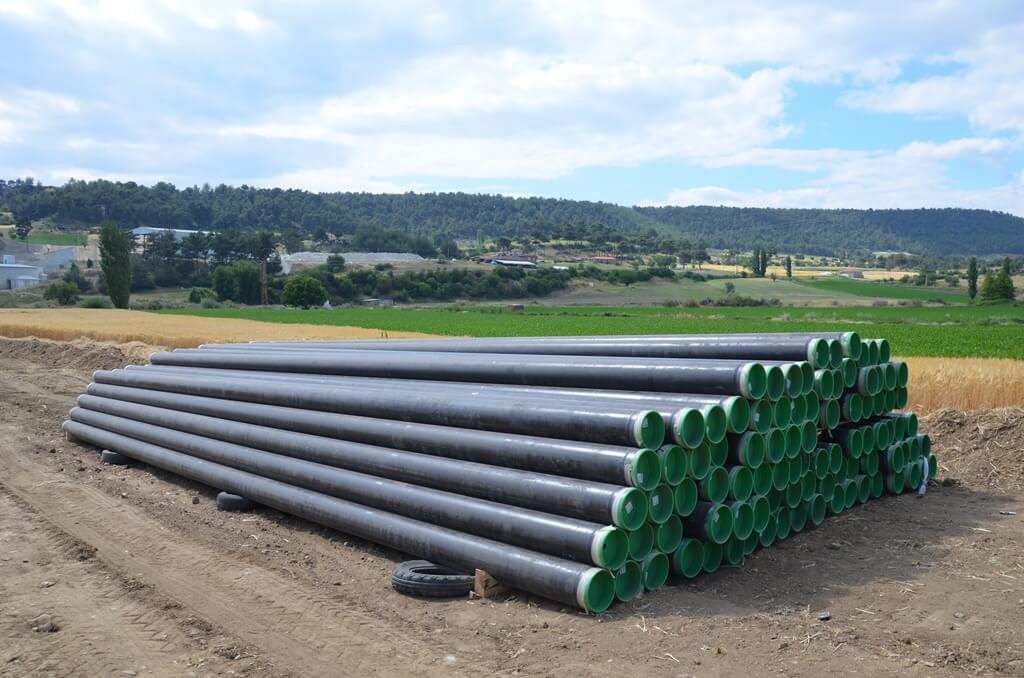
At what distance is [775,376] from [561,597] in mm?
2683

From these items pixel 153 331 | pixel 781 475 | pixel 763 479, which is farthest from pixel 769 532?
pixel 153 331

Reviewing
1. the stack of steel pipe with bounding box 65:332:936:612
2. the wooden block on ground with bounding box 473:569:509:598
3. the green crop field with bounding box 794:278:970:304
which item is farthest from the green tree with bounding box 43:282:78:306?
the wooden block on ground with bounding box 473:569:509:598

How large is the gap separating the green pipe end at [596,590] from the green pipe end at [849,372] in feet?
11.7

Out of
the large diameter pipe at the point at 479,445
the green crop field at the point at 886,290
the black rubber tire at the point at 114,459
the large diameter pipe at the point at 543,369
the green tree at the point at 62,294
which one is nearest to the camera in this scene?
the large diameter pipe at the point at 479,445

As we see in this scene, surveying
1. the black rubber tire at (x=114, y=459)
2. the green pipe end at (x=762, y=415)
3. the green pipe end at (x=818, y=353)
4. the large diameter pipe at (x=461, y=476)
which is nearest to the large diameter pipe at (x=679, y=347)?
the green pipe end at (x=818, y=353)

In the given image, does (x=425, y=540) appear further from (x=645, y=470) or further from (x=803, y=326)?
(x=803, y=326)

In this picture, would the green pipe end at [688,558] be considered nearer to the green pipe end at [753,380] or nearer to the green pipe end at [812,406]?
the green pipe end at [753,380]

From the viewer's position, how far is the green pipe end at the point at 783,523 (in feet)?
26.3

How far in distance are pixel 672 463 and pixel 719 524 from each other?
30.2 inches

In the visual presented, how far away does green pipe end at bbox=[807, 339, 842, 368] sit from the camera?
7875 millimetres

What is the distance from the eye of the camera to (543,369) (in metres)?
8.55

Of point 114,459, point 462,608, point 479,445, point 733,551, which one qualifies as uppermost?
point 479,445

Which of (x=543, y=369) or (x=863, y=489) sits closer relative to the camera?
(x=543, y=369)

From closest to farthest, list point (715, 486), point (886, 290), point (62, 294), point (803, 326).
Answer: point (715, 486), point (803, 326), point (62, 294), point (886, 290)
